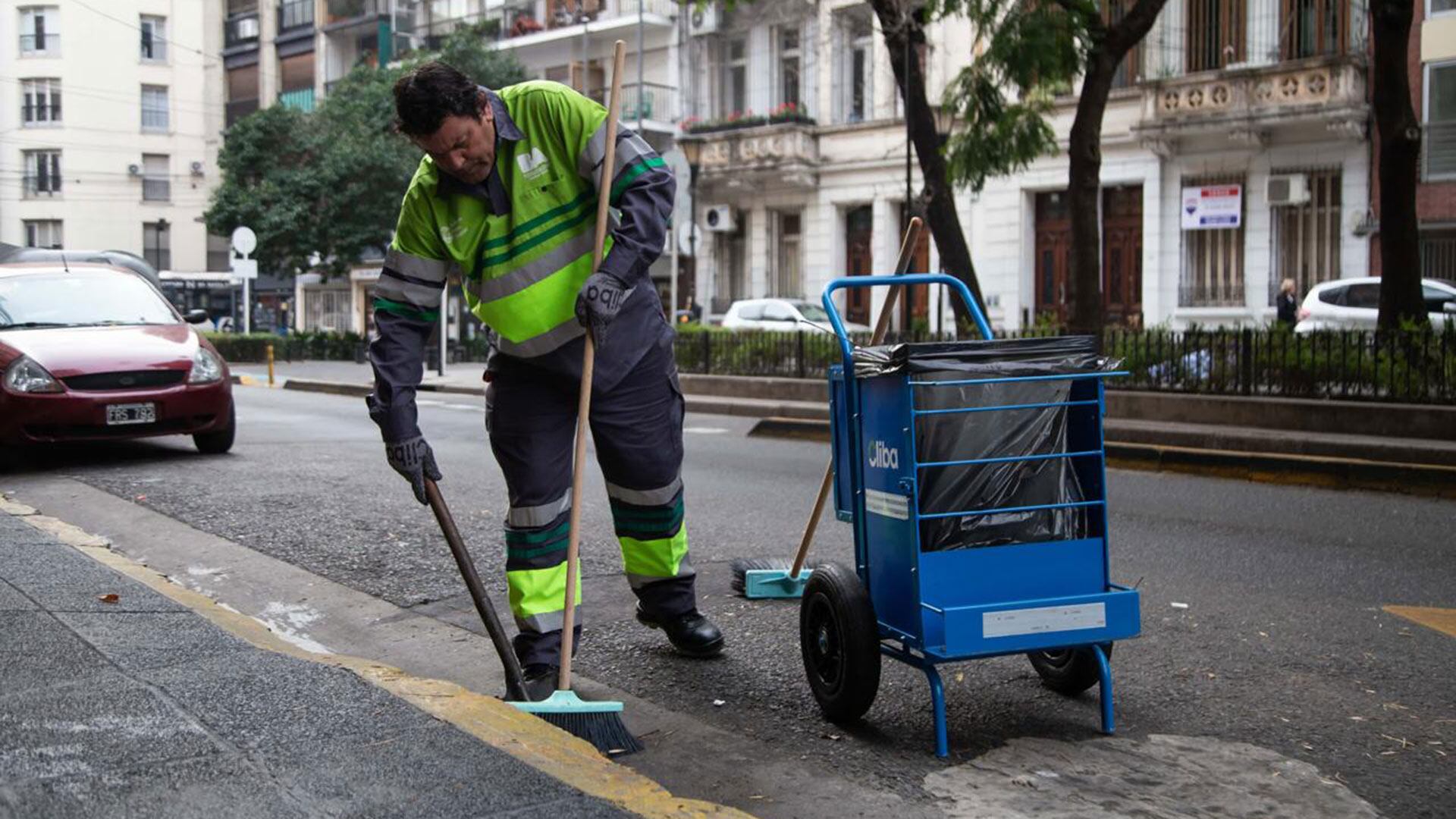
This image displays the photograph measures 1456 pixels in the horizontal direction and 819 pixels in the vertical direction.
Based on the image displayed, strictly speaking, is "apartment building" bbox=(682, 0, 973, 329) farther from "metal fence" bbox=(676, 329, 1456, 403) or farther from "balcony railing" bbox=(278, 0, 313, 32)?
"balcony railing" bbox=(278, 0, 313, 32)

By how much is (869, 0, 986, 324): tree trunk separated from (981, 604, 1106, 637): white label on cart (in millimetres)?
11934

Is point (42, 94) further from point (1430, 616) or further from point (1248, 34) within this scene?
point (1430, 616)

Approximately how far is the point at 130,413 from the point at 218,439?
0.92 meters

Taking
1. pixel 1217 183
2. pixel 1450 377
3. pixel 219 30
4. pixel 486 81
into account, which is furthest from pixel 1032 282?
pixel 219 30

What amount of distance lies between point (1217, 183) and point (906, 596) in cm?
2422

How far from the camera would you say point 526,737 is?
127 inches

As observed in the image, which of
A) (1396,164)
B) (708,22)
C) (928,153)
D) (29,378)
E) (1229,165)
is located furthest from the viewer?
(708,22)

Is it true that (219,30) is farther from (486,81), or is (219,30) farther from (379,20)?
(486,81)

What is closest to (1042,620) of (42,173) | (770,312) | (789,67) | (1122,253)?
(770,312)

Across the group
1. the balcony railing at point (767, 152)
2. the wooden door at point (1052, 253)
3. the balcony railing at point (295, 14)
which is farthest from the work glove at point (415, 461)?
the balcony railing at point (295, 14)

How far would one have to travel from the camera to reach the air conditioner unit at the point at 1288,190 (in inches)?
968

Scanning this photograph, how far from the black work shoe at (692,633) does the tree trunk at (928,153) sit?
1126 centimetres

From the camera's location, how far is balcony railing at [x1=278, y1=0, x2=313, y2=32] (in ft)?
159

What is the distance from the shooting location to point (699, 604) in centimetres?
535
